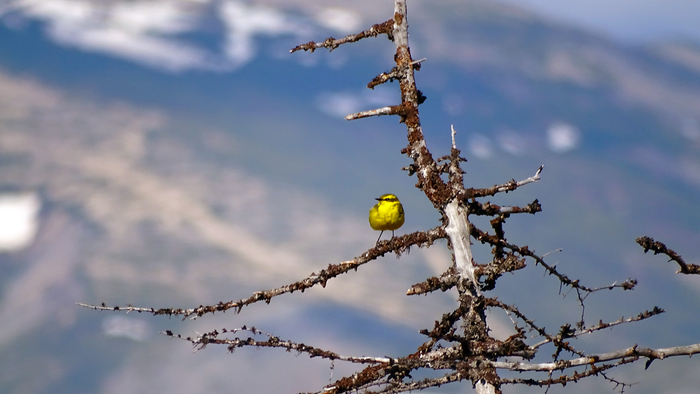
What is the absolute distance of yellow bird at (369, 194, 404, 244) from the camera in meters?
12.4

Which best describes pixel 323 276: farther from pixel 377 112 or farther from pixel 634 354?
pixel 634 354

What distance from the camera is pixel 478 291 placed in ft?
30.8

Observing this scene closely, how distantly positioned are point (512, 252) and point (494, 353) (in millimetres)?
2287

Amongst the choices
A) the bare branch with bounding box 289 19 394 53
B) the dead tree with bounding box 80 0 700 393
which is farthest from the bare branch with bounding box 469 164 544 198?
the bare branch with bounding box 289 19 394 53

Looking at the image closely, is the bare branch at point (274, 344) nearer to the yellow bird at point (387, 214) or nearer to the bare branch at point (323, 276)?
the bare branch at point (323, 276)

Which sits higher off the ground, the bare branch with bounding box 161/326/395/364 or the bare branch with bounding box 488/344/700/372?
the bare branch with bounding box 161/326/395/364

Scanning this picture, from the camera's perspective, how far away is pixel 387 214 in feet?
40.6

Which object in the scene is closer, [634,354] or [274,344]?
[634,354]

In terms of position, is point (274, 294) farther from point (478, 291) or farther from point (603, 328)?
point (603, 328)

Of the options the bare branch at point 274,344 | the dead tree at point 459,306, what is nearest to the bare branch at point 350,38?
the dead tree at point 459,306

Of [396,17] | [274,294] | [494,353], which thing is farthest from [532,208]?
[396,17]

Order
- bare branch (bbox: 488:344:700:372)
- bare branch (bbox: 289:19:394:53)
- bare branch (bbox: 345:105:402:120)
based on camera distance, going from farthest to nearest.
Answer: bare branch (bbox: 289:19:394:53), bare branch (bbox: 345:105:402:120), bare branch (bbox: 488:344:700:372)

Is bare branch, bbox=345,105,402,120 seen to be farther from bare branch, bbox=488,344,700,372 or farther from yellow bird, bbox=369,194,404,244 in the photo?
bare branch, bbox=488,344,700,372

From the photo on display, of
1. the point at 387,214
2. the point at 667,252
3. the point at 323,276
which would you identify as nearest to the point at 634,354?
the point at 667,252
